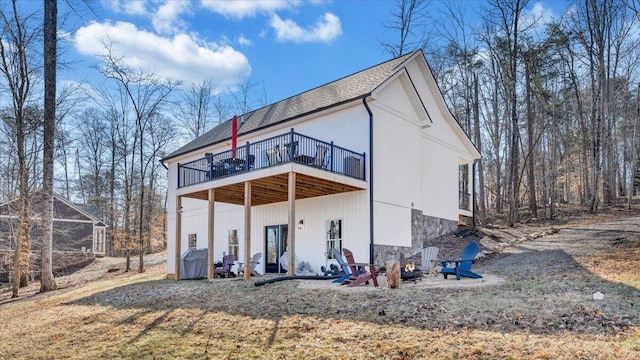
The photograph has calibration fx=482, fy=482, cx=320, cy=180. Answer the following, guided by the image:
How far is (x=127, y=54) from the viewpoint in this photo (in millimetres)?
22297

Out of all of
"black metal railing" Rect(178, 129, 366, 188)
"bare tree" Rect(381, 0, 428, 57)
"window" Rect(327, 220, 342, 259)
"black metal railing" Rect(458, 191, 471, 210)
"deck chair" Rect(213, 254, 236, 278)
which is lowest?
"deck chair" Rect(213, 254, 236, 278)

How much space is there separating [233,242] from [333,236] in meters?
4.72

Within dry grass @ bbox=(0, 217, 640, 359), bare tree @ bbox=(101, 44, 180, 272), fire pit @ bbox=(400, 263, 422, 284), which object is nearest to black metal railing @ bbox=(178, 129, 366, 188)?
dry grass @ bbox=(0, 217, 640, 359)

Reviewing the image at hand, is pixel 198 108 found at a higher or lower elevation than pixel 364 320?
higher

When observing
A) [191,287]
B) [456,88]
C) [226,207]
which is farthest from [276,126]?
[456,88]

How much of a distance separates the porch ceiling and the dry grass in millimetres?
3027

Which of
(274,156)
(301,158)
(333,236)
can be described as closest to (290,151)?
(301,158)

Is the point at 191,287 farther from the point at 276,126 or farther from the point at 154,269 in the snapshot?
the point at 154,269

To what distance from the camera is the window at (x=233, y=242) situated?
17438 millimetres

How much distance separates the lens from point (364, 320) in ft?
23.5

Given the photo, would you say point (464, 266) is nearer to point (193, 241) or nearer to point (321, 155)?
point (321, 155)

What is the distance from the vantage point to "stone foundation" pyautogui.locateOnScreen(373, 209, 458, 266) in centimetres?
1404

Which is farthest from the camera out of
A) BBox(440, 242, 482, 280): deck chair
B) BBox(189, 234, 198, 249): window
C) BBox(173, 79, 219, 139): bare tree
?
BBox(173, 79, 219, 139): bare tree

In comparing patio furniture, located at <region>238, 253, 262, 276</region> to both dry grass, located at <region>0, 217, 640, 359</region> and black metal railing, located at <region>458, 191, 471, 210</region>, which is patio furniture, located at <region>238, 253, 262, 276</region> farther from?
black metal railing, located at <region>458, 191, 471, 210</region>
